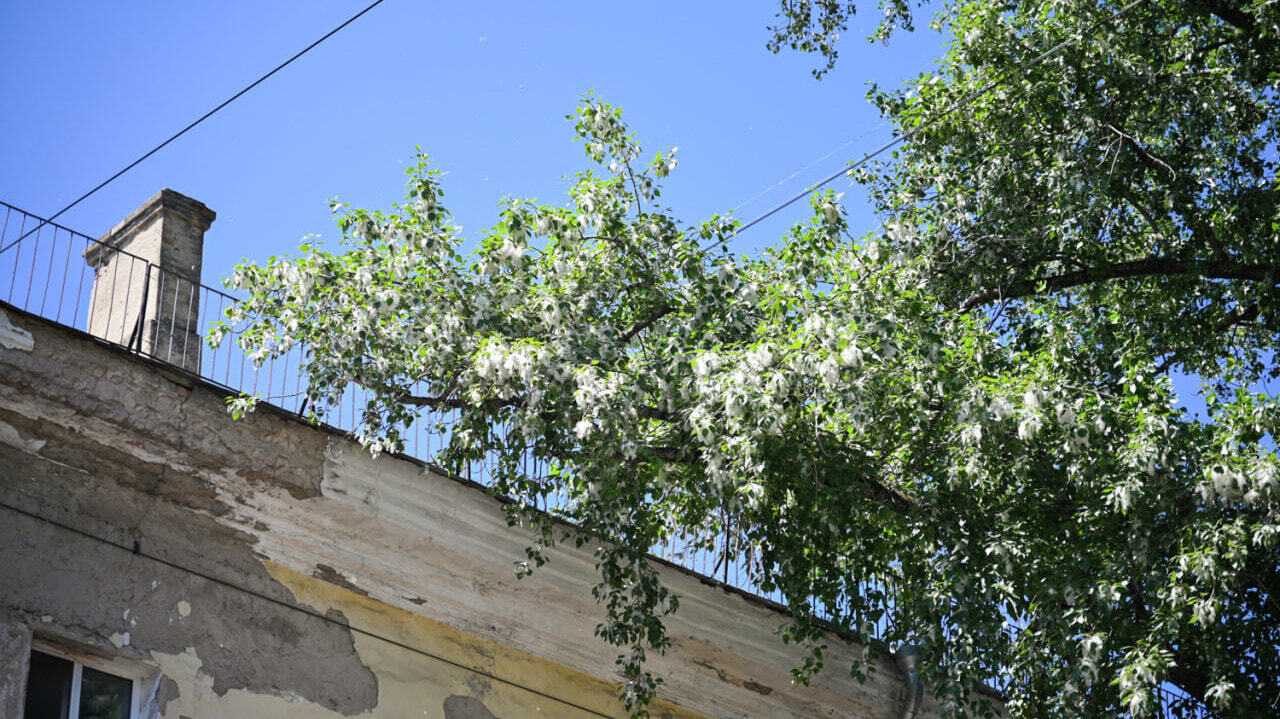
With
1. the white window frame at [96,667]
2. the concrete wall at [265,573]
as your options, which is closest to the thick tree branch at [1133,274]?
the concrete wall at [265,573]

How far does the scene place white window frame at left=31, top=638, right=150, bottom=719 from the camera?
7492 mm

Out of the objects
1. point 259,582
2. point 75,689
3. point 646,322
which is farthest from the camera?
point 646,322

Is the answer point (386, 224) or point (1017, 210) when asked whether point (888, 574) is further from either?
point (386, 224)

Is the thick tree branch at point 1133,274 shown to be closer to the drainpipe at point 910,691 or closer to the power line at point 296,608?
the drainpipe at point 910,691

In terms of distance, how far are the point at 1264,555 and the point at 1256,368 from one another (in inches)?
131

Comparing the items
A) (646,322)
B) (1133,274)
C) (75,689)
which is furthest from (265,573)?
(1133,274)

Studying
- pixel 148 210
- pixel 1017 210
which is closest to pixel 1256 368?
pixel 1017 210

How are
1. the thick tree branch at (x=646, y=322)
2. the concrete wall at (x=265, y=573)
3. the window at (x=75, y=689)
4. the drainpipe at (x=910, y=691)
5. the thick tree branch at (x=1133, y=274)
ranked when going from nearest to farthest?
the window at (x=75, y=689) < the concrete wall at (x=265, y=573) < the thick tree branch at (x=646, y=322) < the thick tree branch at (x=1133, y=274) < the drainpipe at (x=910, y=691)

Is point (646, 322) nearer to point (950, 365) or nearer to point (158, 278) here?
point (950, 365)

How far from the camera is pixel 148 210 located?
10648 mm

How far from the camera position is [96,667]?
759cm

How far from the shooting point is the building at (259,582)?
763cm

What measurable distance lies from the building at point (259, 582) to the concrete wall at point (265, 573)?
0.01 m

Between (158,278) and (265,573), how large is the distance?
2756mm
